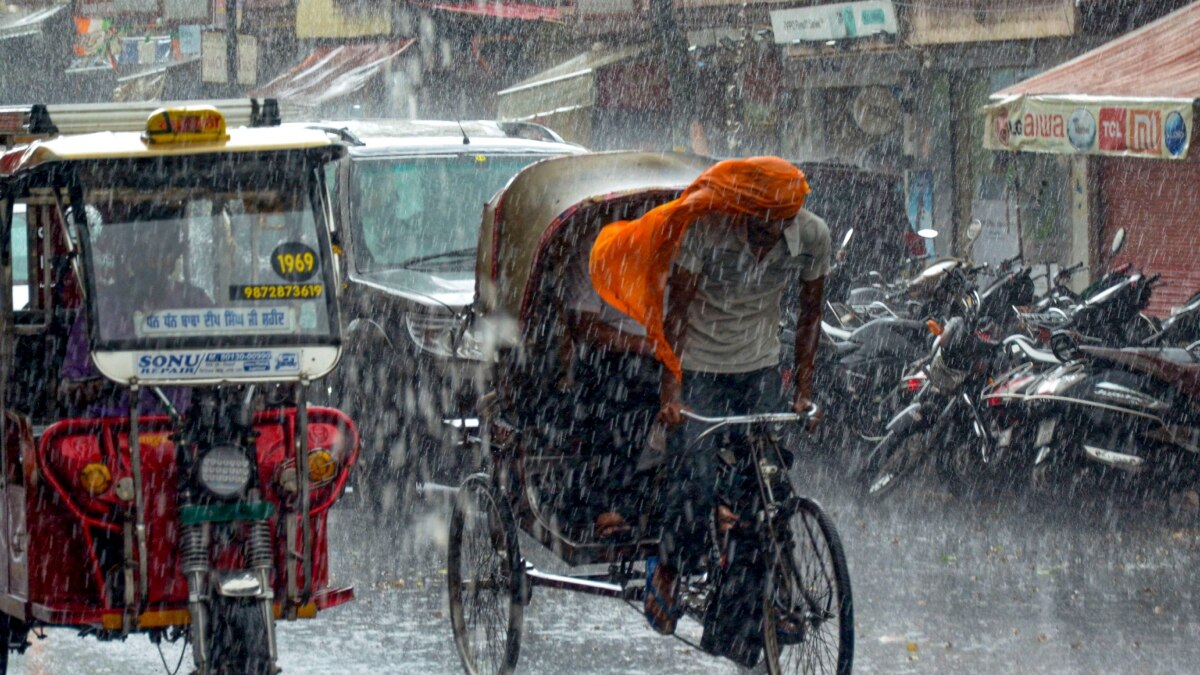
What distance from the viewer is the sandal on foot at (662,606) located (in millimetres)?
5438

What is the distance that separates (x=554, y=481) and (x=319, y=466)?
1.24m

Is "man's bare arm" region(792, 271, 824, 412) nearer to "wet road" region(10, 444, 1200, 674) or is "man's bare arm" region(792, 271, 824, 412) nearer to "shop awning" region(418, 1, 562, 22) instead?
"wet road" region(10, 444, 1200, 674)

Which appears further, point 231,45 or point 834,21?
point 231,45

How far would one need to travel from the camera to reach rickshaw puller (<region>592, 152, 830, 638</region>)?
522 centimetres

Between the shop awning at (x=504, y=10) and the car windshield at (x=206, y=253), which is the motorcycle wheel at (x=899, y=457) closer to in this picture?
the car windshield at (x=206, y=253)

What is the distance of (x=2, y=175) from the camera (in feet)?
17.0

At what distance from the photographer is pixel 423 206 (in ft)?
35.0

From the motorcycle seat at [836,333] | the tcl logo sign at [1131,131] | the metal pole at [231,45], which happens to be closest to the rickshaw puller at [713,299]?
the motorcycle seat at [836,333]

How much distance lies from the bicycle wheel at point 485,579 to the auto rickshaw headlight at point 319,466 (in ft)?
2.60

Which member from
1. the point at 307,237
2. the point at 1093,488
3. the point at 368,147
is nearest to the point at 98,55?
the point at 368,147

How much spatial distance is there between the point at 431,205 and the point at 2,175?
5547 millimetres

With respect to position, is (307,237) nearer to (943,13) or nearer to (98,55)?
(943,13)

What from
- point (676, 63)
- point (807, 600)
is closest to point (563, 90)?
point (676, 63)

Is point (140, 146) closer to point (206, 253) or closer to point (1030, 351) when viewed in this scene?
point (206, 253)
